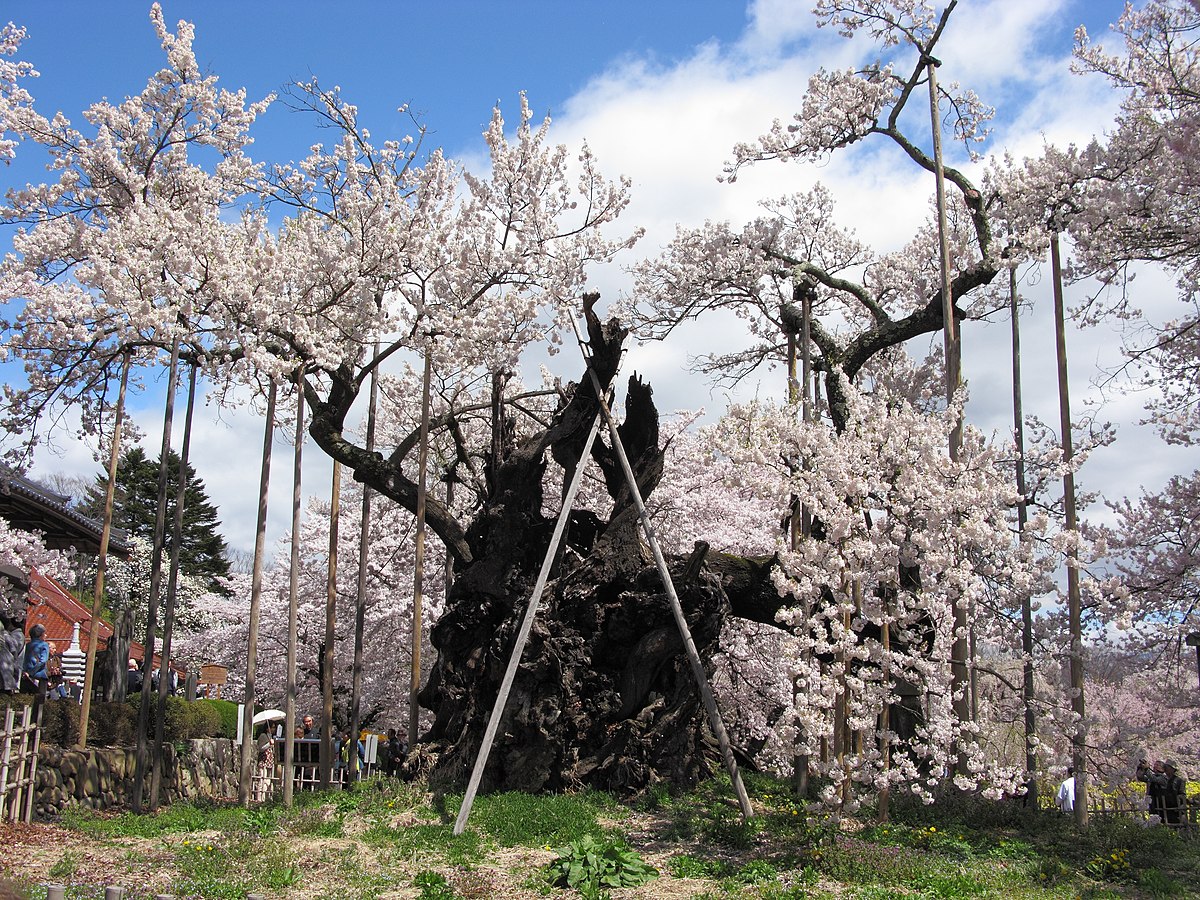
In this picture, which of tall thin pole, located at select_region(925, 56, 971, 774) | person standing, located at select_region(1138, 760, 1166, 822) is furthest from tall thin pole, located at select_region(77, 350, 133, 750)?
person standing, located at select_region(1138, 760, 1166, 822)

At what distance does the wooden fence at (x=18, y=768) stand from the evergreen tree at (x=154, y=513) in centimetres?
2866

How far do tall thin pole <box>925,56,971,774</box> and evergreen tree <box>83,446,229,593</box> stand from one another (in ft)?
110

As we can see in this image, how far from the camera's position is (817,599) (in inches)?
396

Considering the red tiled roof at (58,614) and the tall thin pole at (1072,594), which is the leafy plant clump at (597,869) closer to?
the tall thin pole at (1072,594)

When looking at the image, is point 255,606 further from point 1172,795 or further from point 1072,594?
point 1172,795

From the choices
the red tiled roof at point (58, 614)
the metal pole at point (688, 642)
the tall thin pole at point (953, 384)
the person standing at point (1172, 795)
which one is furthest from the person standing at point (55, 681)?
the person standing at point (1172, 795)

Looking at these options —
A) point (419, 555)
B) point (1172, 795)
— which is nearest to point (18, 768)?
point (419, 555)

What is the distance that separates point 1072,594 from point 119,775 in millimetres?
12431

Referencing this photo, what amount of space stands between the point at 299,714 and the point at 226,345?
16.7 metres

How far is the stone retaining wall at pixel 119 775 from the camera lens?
468 inches

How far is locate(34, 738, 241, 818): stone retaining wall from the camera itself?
39.0 feet

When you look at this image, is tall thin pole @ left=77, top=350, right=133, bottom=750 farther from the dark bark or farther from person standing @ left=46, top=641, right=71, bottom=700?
person standing @ left=46, top=641, right=71, bottom=700

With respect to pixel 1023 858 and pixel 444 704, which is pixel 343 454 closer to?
pixel 444 704

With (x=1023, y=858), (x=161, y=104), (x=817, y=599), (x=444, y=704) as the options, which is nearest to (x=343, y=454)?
(x=444, y=704)
